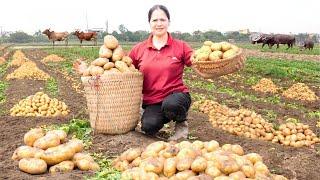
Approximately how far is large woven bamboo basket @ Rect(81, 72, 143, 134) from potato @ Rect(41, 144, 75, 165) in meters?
1.93

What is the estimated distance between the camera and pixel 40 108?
921 centimetres

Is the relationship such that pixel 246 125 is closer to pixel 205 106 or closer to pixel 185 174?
pixel 205 106

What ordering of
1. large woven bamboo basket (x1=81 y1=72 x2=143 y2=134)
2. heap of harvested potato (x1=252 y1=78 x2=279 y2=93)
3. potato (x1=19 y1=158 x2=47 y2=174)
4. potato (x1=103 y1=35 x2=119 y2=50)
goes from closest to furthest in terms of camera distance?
1. potato (x1=19 y1=158 x2=47 y2=174)
2. large woven bamboo basket (x1=81 y1=72 x2=143 y2=134)
3. potato (x1=103 y1=35 x2=119 y2=50)
4. heap of harvested potato (x1=252 y1=78 x2=279 y2=93)

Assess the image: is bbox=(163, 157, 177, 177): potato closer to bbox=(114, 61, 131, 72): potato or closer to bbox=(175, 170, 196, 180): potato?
bbox=(175, 170, 196, 180): potato

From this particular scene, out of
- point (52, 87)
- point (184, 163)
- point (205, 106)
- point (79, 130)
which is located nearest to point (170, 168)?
point (184, 163)

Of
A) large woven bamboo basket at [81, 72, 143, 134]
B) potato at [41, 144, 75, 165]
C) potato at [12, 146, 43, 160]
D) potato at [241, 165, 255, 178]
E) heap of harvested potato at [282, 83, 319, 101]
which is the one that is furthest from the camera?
heap of harvested potato at [282, 83, 319, 101]

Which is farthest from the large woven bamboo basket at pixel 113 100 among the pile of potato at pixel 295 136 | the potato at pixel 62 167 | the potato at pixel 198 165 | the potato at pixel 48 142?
the potato at pixel 198 165

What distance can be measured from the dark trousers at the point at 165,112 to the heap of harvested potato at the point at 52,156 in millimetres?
1919

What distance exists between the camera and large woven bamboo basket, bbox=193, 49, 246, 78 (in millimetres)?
6234

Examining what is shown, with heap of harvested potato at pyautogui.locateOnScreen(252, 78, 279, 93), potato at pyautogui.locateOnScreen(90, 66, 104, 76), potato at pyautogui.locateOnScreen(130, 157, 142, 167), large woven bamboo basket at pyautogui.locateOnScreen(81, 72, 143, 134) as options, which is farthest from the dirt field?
heap of harvested potato at pyautogui.locateOnScreen(252, 78, 279, 93)

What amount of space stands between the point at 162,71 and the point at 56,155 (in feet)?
7.84

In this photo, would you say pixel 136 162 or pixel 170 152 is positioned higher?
pixel 170 152

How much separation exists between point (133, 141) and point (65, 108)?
125 inches

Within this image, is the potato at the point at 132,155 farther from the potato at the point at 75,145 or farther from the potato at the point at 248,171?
the potato at the point at 248,171
